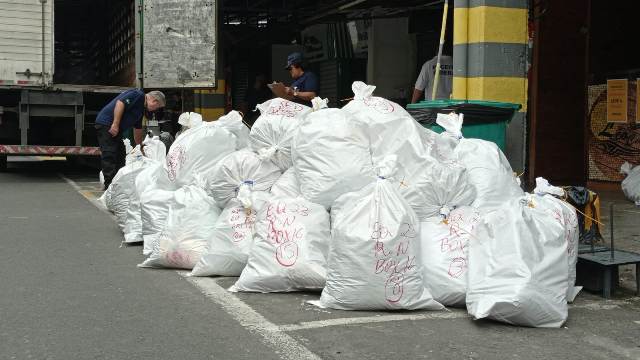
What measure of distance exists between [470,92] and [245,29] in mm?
12230

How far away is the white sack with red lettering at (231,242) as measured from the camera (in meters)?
5.08

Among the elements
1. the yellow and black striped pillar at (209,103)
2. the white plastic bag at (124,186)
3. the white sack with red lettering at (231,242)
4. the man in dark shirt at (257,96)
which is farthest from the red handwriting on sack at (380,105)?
the yellow and black striped pillar at (209,103)

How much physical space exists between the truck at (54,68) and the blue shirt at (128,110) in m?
2.75

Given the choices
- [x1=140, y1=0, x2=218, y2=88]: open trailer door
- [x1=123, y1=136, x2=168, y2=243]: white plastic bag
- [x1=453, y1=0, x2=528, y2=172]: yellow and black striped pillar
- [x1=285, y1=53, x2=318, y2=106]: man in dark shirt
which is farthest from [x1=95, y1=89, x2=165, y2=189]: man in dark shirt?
[x1=453, y1=0, x2=528, y2=172]: yellow and black striped pillar

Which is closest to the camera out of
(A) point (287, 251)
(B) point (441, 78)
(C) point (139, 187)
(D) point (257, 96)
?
(A) point (287, 251)

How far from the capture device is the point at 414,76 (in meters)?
14.0

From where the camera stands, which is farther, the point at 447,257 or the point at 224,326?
the point at 447,257

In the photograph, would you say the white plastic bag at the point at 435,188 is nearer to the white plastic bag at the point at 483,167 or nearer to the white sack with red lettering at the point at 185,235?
the white plastic bag at the point at 483,167

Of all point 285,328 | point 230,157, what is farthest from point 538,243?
point 230,157

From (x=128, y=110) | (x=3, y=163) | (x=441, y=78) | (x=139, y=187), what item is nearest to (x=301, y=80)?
(x=441, y=78)

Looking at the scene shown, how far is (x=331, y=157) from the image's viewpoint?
4820mm

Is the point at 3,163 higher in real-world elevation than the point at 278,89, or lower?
lower

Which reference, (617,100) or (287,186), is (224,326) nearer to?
(287,186)

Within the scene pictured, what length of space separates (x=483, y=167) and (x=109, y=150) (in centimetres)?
529
